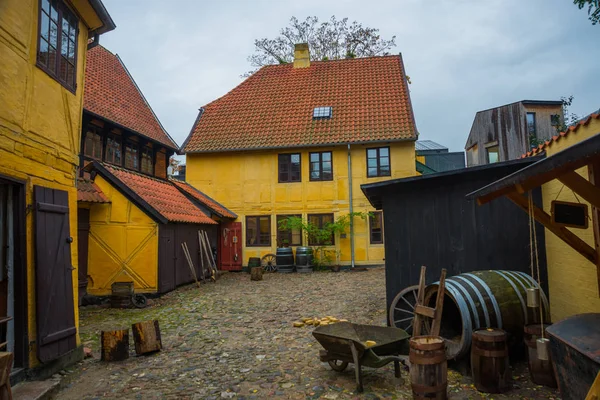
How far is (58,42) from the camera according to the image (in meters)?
5.97

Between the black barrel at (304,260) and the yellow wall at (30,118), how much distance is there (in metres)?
11.2

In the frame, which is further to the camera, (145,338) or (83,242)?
(83,242)

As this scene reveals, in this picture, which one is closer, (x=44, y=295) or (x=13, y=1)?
(x=13, y=1)

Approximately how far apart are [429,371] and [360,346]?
0.80 m

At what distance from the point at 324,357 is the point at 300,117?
50.1 ft

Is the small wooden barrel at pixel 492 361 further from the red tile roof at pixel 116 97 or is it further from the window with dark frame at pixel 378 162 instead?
the window with dark frame at pixel 378 162

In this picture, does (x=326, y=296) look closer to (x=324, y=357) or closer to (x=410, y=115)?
(x=324, y=357)

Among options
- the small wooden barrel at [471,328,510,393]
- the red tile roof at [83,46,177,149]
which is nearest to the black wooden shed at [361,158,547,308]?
the small wooden barrel at [471,328,510,393]

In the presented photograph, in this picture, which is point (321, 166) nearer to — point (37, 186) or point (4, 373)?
point (37, 186)

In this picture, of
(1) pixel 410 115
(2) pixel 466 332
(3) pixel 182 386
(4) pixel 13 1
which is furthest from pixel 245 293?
(1) pixel 410 115

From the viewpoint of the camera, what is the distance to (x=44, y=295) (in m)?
5.32

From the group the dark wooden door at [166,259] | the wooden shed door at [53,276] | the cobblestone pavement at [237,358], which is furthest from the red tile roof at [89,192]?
the wooden shed door at [53,276]

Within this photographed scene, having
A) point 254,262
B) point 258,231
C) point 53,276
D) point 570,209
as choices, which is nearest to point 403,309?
A: point 570,209

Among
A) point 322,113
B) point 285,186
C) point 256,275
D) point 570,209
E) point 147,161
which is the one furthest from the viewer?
point 322,113
